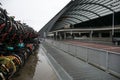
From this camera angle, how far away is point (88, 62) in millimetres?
9047

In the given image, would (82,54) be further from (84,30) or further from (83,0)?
(84,30)

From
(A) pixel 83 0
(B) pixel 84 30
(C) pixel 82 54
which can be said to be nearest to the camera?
(C) pixel 82 54

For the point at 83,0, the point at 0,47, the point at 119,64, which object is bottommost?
the point at 119,64

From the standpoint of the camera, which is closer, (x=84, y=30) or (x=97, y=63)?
(x=97, y=63)

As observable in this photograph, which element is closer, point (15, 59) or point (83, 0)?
point (15, 59)

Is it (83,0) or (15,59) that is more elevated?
(83,0)

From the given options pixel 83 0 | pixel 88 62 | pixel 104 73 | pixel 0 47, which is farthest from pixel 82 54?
pixel 83 0

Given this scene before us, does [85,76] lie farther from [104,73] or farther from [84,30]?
[84,30]

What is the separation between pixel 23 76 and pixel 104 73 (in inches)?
140

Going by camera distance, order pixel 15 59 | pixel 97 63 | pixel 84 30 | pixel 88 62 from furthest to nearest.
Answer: pixel 84 30 < pixel 88 62 < pixel 97 63 < pixel 15 59

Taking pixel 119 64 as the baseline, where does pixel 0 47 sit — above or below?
above

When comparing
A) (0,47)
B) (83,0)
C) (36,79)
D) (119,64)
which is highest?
(83,0)

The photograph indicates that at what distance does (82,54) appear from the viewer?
1016 cm

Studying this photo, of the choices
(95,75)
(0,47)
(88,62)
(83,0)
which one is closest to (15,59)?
(0,47)
